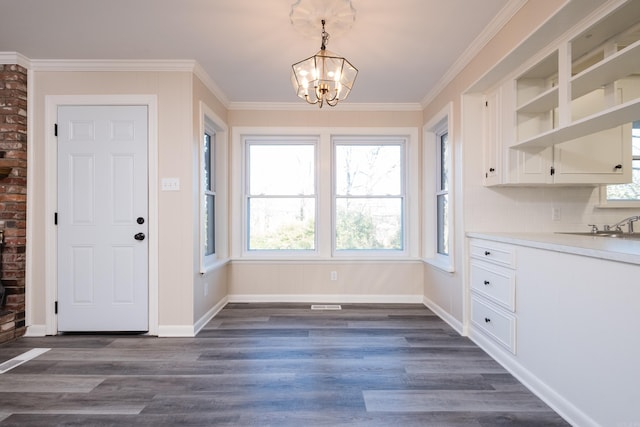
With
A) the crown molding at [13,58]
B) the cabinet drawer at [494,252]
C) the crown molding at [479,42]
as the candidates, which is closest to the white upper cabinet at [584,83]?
the crown molding at [479,42]

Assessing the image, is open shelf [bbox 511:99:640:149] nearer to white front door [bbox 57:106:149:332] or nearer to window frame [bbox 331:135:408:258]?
window frame [bbox 331:135:408:258]

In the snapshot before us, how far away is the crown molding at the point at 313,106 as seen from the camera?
4.11 meters

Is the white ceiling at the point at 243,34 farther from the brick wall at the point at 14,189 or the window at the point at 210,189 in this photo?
the window at the point at 210,189

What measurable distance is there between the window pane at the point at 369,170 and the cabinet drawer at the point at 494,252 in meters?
1.57

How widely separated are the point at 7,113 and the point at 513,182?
4395 mm

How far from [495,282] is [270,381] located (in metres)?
1.80

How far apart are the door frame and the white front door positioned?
4 cm

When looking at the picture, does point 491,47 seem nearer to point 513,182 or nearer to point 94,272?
point 513,182

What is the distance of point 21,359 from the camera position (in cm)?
256

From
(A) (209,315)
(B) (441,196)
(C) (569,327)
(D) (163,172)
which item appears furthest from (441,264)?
(D) (163,172)

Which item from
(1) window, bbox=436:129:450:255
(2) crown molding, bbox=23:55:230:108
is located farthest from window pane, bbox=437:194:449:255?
(2) crown molding, bbox=23:55:230:108

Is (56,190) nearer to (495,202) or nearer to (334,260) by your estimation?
(334,260)

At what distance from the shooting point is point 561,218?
2996mm

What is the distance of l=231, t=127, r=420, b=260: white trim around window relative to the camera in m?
4.16
